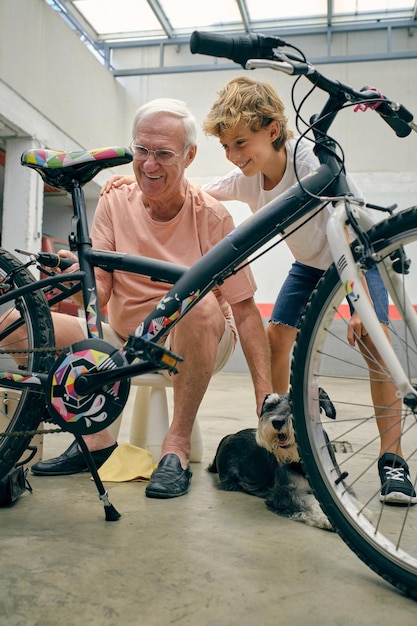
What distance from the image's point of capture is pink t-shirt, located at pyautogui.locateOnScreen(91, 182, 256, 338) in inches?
76.5

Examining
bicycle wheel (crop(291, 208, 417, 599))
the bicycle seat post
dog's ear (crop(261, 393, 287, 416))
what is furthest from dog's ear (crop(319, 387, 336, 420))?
the bicycle seat post

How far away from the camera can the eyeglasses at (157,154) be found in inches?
68.4

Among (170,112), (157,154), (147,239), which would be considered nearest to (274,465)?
(147,239)

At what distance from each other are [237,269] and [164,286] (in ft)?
2.34

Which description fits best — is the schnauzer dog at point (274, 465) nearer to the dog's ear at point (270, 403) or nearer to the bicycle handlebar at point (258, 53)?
the dog's ear at point (270, 403)

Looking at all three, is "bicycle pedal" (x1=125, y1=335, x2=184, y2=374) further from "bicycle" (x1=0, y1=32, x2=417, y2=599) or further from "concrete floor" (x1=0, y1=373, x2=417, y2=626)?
"concrete floor" (x1=0, y1=373, x2=417, y2=626)

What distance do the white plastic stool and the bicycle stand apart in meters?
0.53

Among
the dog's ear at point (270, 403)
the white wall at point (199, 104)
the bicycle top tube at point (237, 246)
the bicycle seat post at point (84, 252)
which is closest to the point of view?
the bicycle top tube at point (237, 246)

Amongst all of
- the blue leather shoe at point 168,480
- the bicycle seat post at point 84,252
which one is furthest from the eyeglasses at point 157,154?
the blue leather shoe at point 168,480

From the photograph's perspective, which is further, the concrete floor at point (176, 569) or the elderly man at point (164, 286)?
the elderly man at point (164, 286)

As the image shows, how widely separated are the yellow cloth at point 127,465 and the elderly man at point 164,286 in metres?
0.03

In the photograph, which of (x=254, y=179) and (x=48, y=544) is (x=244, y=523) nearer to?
(x=48, y=544)

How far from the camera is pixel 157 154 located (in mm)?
1738

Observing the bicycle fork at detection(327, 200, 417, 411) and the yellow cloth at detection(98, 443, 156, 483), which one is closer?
the bicycle fork at detection(327, 200, 417, 411)
